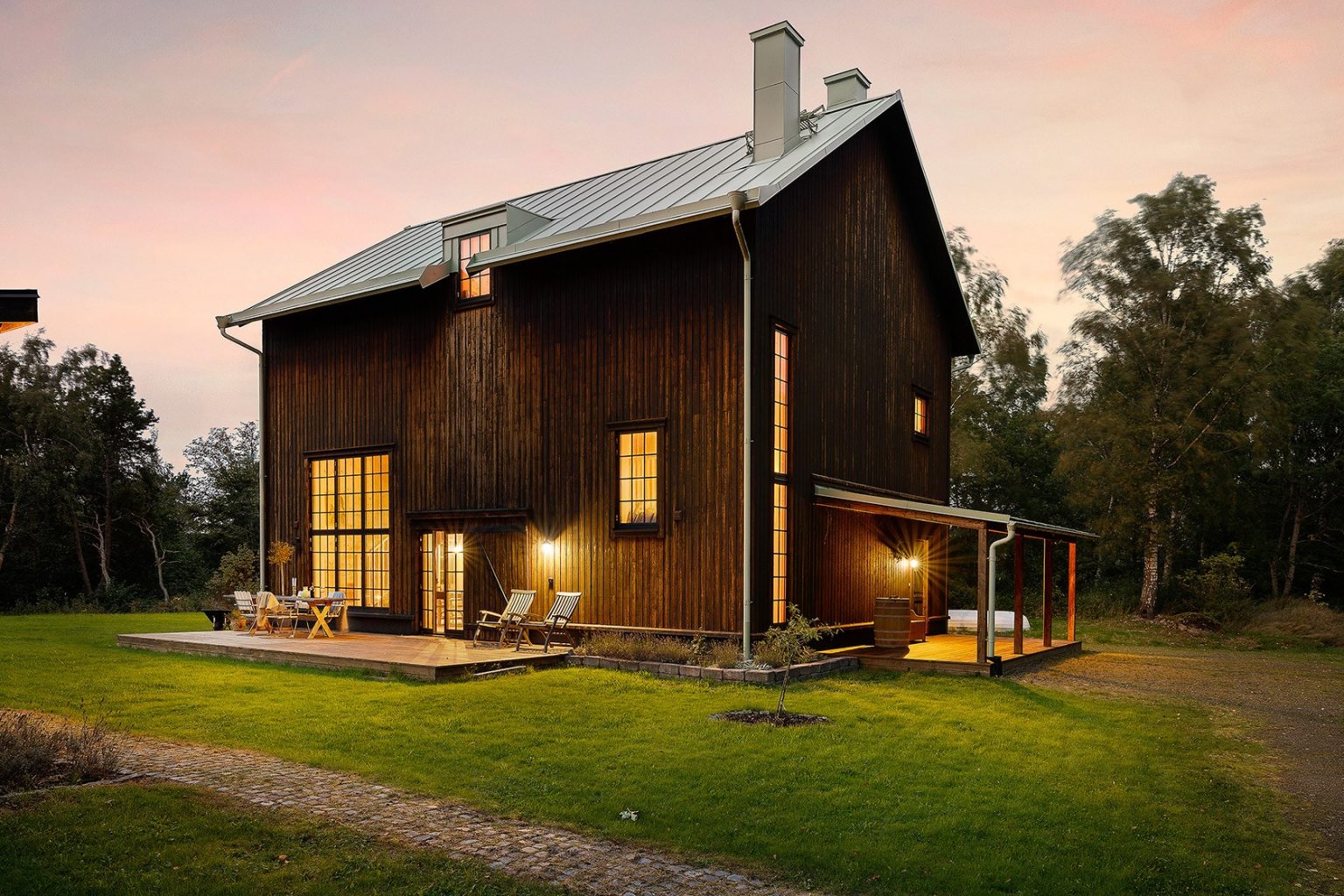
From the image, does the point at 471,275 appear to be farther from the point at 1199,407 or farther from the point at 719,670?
the point at 1199,407

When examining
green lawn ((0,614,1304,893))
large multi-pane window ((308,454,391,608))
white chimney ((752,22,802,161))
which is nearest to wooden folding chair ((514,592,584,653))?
green lawn ((0,614,1304,893))

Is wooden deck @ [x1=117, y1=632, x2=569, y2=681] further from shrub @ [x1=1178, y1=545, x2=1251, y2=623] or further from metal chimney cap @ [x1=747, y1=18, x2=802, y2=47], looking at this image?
shrub @ [x1=1178, y1=545, x2=1251, y2=623]

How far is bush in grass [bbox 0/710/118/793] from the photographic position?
19.3ft

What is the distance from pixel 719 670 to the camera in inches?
437

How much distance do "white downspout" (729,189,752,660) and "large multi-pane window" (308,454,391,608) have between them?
704cm

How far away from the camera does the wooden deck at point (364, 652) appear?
1138 centimetres

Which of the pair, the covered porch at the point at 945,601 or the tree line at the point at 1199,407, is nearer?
the covered porch at the point at 945,601

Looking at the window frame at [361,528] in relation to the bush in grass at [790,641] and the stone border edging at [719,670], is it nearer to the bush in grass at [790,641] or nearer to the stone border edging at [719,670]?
the stone border edging at [719,670]

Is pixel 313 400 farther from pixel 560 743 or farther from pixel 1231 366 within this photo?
pixel 1231 366

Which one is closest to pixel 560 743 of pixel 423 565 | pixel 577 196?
pixel 423 565

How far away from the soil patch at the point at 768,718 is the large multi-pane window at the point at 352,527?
8.88 meters

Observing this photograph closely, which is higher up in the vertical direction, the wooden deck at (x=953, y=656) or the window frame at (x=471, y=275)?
→ the window frame at (x=471, y=275)

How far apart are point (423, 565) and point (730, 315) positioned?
22.5ft

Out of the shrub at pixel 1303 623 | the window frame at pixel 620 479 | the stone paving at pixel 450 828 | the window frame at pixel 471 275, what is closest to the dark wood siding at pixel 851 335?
the window frame at pixel 620 479
